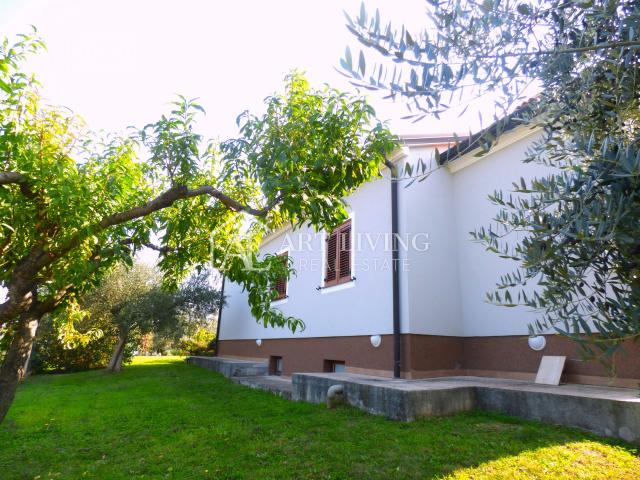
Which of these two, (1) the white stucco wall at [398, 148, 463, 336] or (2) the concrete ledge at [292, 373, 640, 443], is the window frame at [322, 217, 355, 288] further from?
(2) the concrete ledge at [292, 373, 640, 443]

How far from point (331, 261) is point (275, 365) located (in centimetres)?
410

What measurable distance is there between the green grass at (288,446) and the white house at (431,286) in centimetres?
183

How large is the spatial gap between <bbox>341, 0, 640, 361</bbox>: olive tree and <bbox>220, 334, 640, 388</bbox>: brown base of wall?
3949 mm

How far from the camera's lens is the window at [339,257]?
9523 millimetres

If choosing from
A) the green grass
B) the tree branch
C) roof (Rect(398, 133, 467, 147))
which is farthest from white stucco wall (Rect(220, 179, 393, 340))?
the tree branch

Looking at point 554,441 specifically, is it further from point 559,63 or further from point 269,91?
point 269,91

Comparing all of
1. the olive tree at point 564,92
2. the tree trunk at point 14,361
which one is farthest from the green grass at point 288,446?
the olive tree at point 564,92

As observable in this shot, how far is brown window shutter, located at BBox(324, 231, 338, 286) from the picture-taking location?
9.98 m

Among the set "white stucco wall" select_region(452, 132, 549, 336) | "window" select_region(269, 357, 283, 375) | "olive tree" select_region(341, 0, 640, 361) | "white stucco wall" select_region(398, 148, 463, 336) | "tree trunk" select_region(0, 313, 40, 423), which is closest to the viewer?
"olive tree" select_region(341, 0, 640, 361)

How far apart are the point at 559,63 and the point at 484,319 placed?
19.4ft

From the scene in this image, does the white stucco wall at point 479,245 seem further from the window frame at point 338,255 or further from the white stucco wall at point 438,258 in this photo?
the window frame at point 338,255

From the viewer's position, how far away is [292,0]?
3.12m

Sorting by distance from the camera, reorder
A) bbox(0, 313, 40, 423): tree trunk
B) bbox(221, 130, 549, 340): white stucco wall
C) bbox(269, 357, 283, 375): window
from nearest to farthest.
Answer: bbox(0, 313, 40, 423): tree trunk < bbox(221, 130, 549, 340): white stucco wall < bbox(269, 357, 283, 375): window

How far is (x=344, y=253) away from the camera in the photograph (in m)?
9.70
